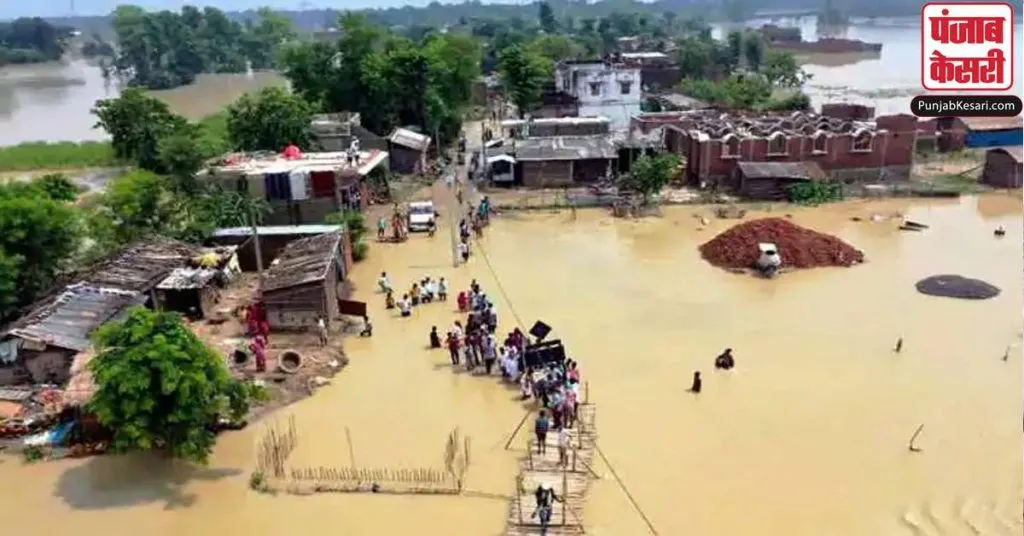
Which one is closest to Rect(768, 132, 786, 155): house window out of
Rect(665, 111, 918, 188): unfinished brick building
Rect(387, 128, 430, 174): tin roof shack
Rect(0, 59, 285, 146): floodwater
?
Rect(665, 111, 918, 188): unfinished brick building

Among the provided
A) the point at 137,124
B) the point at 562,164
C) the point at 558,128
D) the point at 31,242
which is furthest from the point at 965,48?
the point at 137,124

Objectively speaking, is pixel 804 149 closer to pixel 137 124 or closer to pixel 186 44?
pixel 137 124

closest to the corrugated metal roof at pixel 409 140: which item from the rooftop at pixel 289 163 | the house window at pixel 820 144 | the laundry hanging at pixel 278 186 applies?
the rooftop at pixel 289 163

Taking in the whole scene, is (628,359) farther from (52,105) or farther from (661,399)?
(52,105)

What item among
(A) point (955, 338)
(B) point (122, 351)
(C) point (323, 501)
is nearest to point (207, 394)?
(B) point (122, 351)

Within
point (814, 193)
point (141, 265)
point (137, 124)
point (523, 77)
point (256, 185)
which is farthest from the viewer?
point (523, 77)

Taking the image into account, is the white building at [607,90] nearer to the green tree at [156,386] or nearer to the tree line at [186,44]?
the green tree at [156,386]
